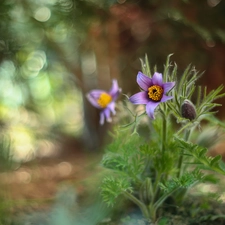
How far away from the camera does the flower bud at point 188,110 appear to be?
1.26 feet

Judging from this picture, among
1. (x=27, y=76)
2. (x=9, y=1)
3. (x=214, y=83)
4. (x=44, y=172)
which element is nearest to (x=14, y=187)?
(x=44, y=172)

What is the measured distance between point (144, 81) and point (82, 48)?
470mm

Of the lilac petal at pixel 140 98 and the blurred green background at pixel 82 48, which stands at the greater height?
the blurred green background at pixel 82 48

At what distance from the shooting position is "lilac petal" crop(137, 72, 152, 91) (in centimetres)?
39

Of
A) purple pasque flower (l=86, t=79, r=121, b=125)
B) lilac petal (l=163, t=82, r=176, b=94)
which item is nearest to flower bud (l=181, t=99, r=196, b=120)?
lilac petal (l=163, t=82, r=176, b=94)

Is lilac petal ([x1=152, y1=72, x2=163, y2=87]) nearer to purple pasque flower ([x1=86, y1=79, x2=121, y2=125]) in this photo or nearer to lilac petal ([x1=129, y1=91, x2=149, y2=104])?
lilac petal ([x1=129, y1=91, x2=149, y2=104])

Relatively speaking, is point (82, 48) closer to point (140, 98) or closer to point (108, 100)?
point (108, 100)

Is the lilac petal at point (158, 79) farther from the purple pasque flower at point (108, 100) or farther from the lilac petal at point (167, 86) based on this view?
the purple pasque flower at point (108, 100)

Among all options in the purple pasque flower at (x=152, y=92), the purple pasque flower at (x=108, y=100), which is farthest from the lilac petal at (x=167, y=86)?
the purple pasque flower at (x=108, y=100)

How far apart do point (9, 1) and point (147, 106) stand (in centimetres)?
38

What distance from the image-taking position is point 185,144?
0.38m

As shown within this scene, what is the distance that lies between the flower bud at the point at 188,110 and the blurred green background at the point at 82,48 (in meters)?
0.22

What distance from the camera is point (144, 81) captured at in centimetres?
39

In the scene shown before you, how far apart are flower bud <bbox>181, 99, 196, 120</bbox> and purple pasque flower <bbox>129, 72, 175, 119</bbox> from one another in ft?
0.09
